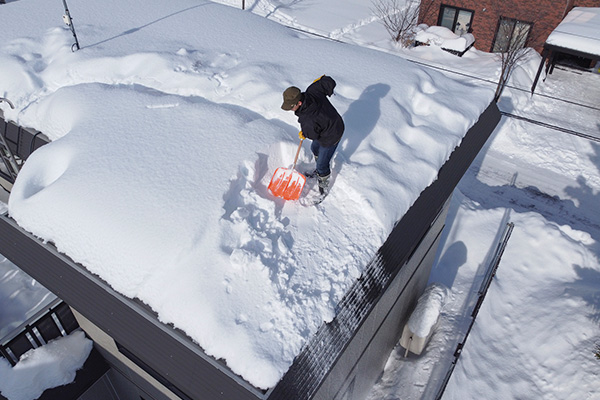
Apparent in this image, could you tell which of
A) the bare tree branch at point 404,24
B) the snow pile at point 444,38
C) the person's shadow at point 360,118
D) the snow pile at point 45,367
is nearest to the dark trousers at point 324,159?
the person's shadow at point 360,118

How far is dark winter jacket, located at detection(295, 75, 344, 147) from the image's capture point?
481 cm

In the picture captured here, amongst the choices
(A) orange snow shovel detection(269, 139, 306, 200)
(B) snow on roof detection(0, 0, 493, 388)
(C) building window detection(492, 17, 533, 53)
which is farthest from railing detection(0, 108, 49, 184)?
(C) building window detection(492, 17, 533, 53)

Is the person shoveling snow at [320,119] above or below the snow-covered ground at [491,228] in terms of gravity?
above

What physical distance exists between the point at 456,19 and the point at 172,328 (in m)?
20.8

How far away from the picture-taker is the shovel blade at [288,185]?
16.8 feet

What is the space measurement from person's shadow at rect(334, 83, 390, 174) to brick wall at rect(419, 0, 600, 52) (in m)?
15.2

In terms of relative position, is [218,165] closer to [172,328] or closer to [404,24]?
[172,328]

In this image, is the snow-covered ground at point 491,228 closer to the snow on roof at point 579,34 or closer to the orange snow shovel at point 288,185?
the orange snow shovel at point 288,185

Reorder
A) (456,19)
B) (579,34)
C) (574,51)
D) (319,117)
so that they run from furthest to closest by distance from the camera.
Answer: (456,19), (579,34), (574,51), (319,117)

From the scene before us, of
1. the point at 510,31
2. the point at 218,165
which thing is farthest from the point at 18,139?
the point at 510,31

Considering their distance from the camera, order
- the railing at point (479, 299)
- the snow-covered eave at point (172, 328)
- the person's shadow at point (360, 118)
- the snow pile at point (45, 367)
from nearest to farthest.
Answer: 1. the snow-covered eave at point (172, 328)
2. the snow pile at point (45, 367)
3. the person's shadow at point (360, 118)
4. the railing at point (479, 299)

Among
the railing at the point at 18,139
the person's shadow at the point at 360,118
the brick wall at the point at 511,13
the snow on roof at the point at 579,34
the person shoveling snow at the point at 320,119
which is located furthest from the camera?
the brick wall at the point at 511,13

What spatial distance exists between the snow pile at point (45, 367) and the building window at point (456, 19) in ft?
67.3

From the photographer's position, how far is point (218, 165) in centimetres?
505
